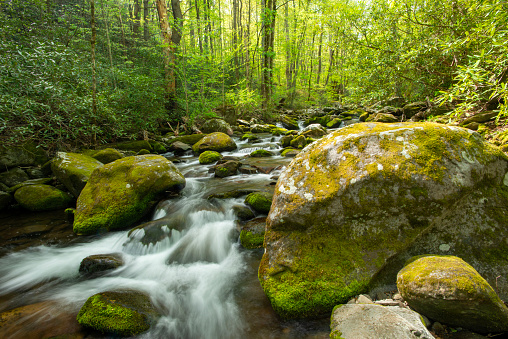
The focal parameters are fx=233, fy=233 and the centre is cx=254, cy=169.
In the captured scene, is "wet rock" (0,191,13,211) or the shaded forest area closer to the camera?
the shaded forest area

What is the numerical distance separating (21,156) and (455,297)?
33.5 ft

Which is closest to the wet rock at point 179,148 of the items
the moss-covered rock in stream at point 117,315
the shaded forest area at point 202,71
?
the shaded forest area at point 202,71

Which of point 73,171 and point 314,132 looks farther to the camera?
point 314,132

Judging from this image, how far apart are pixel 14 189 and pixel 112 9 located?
57.2 feet

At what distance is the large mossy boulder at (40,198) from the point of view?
5680mm

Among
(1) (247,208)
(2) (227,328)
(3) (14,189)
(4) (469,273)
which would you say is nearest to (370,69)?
(1) (247,208)

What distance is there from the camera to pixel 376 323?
1.88 meters

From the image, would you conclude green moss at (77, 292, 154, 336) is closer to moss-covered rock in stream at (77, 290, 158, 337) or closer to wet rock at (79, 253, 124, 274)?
moss-covered rock in stream at (77, 290, 158, 337)

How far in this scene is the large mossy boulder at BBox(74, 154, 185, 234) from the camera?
4.69m

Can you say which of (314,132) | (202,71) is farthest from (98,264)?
(202,71)

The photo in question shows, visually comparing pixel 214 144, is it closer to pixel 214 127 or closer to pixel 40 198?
pixel 214 127

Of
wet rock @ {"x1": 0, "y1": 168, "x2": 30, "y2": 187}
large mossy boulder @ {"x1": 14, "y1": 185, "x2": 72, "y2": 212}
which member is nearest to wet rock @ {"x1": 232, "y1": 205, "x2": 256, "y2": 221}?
large mossy boulder @ {"x1": 14, "y1": 185, "x2": 72, "y2": 212}

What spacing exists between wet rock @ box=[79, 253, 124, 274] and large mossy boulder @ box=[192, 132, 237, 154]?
271 inches

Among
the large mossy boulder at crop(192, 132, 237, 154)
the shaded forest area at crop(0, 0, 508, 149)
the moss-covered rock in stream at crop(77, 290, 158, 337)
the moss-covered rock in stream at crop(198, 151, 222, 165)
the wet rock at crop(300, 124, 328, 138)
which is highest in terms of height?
the shaded forest area at crop(0, 0, 508, 149)
